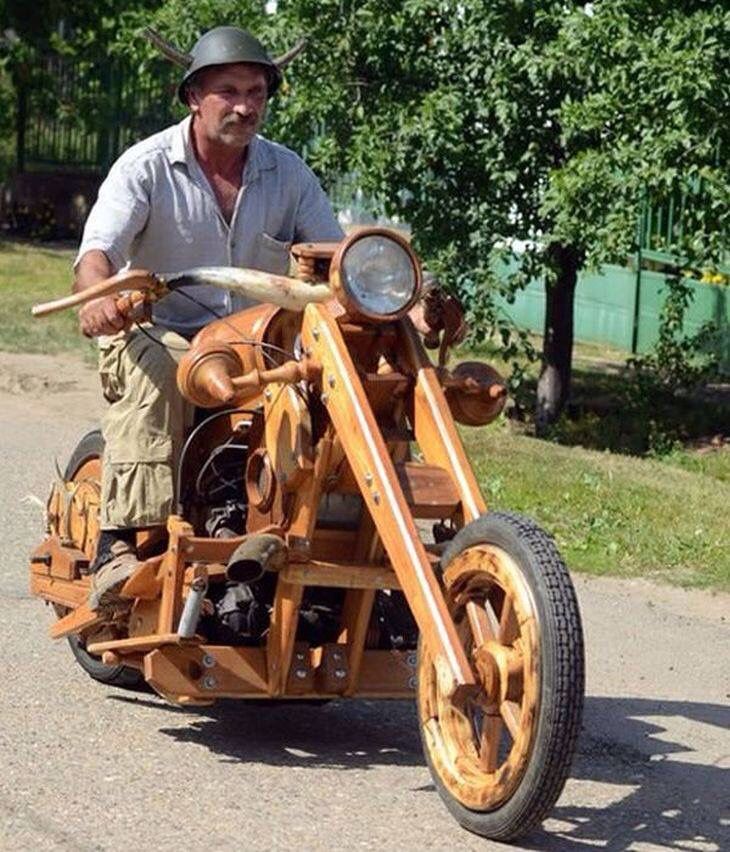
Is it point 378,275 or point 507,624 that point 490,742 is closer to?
point 507,624

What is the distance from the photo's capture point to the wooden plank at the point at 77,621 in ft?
19.9

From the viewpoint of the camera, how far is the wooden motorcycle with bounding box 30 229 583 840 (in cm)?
484

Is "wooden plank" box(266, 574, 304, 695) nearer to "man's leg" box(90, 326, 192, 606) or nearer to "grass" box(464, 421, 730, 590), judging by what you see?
"man's leg" box(90, 326, 192, 606)

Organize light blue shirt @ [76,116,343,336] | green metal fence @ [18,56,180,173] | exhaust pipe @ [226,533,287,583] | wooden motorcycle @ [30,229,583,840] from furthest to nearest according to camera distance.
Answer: green metal fence @ [18,56,180,173]
light blue shirt @ [76,116,343,336]
exhaust pipe @ [226,533,287,583]
wooden motorcycle @ [30,229,583,840]

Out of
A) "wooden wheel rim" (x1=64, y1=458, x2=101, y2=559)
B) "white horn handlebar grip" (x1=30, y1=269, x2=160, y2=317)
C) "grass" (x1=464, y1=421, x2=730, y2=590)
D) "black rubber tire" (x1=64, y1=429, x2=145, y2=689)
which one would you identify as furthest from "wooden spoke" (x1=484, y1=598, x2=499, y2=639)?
"grass" (x1=464, y1=421, x2=730, y2=590)

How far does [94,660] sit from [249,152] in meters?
1.68

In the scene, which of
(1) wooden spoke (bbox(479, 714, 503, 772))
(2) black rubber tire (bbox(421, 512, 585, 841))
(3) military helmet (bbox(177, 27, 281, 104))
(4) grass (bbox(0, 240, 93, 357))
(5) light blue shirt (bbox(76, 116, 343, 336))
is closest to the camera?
(2) black rubber tire (bbox(421, 512, 585, 841))

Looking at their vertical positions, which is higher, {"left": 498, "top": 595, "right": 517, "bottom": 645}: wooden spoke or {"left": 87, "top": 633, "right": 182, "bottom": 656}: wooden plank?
{"left": 498, "top": 595, "right": 517, "bottom": 645}: wooden spoke

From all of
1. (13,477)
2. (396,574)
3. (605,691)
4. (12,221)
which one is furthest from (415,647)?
(12,221)

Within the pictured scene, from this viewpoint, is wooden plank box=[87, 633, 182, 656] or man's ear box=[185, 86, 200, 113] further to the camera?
man's ear box=[185, 86, 200, 113]

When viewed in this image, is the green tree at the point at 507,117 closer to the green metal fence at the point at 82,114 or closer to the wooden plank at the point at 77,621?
the wooden plank at the point at 77,621

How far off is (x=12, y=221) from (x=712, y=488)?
49.9ft

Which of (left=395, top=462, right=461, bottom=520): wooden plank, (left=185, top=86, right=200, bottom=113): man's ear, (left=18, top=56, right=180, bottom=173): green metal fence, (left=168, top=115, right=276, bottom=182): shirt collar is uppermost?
(left=18, top=56, right=180, bottom=173): green metal fence

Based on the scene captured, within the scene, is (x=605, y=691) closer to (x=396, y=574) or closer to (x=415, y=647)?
(x=415, y=647)
